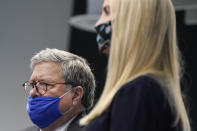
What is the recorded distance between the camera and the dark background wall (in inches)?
263

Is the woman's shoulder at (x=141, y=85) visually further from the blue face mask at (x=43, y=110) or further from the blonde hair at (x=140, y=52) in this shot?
the blue face mask at (x=43, y=110)

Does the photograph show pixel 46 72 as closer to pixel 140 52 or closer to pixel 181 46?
pixel 140 52

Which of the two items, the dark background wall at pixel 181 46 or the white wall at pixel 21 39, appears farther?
the white wall at pixel 21 39

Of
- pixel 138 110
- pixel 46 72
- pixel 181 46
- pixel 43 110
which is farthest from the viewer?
pixel 181 46

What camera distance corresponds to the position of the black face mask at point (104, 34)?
7.68ft

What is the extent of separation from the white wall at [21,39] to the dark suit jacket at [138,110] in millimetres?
4575

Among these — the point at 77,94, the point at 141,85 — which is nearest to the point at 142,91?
the point at 141,85

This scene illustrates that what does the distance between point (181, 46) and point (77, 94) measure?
3713mm

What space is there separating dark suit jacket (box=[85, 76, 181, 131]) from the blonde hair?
0.09 feet

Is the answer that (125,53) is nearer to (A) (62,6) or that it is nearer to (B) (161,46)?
(B) (161,46)

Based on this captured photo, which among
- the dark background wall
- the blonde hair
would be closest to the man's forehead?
the blonde hair

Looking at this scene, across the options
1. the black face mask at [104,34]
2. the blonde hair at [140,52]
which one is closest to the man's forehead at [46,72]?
the black face mask at [104,34]

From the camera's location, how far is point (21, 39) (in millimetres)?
6980

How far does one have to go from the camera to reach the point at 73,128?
3479 mm
